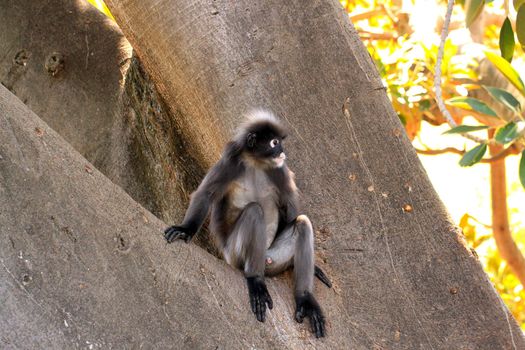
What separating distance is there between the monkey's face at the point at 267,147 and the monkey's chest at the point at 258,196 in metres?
0.14

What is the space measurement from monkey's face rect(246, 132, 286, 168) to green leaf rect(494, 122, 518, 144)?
1.18 metres

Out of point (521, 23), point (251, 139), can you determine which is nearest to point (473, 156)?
point (521, 23)

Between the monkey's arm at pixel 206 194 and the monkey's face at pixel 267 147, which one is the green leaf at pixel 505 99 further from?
the monkey's arm at pixel 206 194

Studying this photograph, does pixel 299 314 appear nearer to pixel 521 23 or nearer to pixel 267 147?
pixel 267 147

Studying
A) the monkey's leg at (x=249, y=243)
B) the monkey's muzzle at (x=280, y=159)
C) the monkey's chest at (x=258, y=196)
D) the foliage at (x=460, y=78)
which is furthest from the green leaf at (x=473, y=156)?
the monkey's leg at (x=249, y=243)

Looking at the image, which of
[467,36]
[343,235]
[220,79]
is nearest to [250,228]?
[343,235]

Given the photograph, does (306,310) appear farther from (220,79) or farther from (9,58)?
(9,58)

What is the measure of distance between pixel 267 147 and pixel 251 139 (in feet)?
0.29

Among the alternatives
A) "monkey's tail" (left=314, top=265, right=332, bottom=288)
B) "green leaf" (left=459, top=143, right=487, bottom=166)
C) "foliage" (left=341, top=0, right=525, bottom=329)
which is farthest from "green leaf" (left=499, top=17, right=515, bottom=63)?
"monkey's tail" (left=314, top=265, right=332, bottom=288)

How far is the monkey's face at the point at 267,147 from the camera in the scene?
3.52 m

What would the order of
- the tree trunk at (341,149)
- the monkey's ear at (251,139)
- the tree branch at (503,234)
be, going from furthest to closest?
the tree branch at (503,234) < the monkey's ear at (251,139) < the tree trunk at (341,149)

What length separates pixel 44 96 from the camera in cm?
445

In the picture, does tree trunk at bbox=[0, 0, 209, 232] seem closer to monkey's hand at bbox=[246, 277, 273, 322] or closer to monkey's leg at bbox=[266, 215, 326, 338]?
monkey's leg at bbox=[266, 215, 326, 338]

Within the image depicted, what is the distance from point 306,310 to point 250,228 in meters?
0.58
